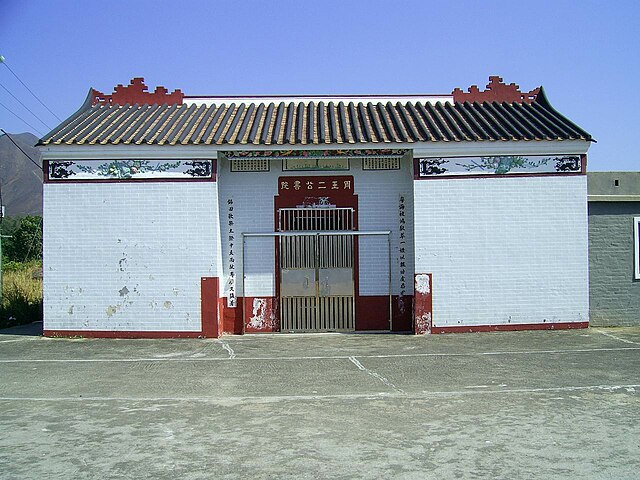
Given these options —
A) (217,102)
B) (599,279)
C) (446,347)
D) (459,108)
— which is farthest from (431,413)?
(217,102)

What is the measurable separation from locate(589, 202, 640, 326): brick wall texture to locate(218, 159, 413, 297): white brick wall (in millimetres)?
3844

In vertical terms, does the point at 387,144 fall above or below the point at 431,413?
above

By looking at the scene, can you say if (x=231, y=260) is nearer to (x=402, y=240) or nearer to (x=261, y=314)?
(x=261, y=314)

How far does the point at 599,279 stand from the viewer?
13.9 meters

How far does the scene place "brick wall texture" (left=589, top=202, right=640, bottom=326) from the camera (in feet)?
45.7

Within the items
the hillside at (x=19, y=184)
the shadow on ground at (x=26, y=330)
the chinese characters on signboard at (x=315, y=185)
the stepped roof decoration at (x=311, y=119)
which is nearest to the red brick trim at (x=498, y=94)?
the stepped roof decoration at (x=311, y=119)

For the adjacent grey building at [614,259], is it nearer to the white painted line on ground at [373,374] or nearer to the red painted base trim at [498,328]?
the red painted base trim at [498,328]

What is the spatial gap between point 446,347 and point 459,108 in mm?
6554

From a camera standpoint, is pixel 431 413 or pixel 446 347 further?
pixel 446 347

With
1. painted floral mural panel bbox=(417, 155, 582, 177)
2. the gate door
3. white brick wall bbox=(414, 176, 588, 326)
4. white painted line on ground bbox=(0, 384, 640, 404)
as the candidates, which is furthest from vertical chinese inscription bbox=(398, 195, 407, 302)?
white painted line on ground bbox=(0, 384, 640, 404)

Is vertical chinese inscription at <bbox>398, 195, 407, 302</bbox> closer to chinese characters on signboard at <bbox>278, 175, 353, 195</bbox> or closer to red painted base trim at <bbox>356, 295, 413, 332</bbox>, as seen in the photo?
red painted base trim at <bbox>356, 295, 413, 332</bbox>

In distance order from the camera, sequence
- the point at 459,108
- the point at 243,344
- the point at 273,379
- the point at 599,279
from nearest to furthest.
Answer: the point at 273,379
the point at 243,344
the point at 599,279
the point at 459,108

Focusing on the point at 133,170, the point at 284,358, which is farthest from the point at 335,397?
the point at 133,170

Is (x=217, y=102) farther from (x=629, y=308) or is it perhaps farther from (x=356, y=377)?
(x=629, y=308)
